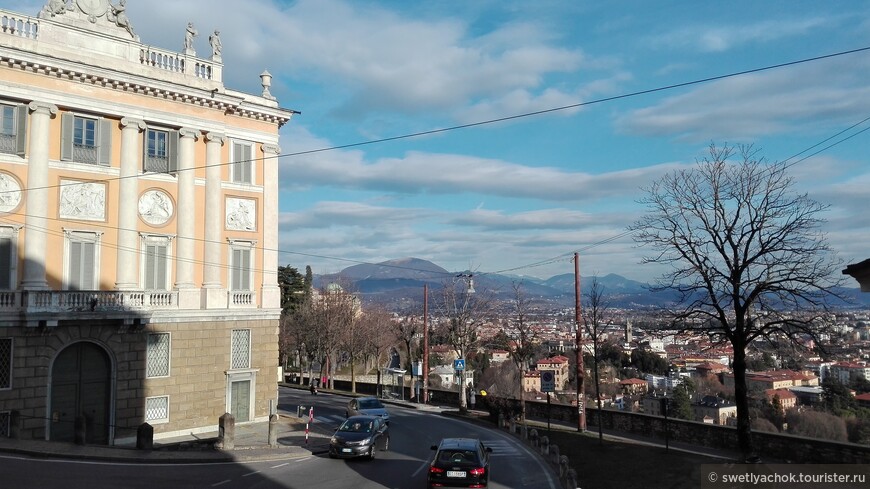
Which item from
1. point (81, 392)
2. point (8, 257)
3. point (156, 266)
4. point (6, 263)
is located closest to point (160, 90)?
point (156, 266)

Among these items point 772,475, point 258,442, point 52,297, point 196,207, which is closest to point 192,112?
point 196,207

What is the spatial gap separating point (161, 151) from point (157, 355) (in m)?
9.31

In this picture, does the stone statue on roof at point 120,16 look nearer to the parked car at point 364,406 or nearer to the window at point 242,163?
the window at point 242,163

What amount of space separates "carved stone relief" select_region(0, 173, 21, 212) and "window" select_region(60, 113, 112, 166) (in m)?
2.02

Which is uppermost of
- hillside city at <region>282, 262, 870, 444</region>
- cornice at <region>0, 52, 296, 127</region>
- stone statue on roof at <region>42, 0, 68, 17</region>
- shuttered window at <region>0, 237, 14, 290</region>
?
stone statue on roof at <region>42, 0, 68, 17</region>

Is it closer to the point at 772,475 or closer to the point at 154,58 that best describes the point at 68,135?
the point at 154,58

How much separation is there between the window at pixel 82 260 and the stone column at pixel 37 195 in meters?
1.00

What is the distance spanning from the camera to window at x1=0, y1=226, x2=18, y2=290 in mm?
25109

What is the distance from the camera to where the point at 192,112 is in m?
30.5

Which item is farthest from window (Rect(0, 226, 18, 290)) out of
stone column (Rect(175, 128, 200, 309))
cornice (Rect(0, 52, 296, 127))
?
cornice (Rect(0, 52, 296, 127))

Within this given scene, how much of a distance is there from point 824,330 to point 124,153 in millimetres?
28316

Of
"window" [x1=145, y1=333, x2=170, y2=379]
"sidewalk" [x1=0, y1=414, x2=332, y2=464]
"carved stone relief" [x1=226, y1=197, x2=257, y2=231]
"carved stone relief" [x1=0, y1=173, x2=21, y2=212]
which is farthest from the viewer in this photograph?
"carved stone relief" [x1=226, y1=197, x2=257, y2=231]

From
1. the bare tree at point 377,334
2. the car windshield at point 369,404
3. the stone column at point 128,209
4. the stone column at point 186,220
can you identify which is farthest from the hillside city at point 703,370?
the stone column at point 128,209

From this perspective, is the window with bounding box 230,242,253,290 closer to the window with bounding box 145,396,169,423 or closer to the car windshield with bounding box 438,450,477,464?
the window with bounding box 145,396,169,423
